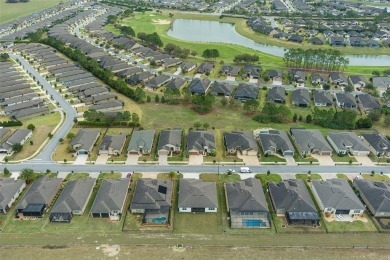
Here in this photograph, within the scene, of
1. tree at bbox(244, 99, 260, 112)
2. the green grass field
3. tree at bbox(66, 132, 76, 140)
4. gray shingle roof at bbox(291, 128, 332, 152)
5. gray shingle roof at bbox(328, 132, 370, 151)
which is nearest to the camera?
gray shingle roof at bbox(291, 128, 332, 152)

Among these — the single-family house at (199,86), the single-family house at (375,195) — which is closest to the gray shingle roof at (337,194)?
the single-family house at (375,195)

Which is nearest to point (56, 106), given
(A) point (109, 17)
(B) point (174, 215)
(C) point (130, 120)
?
(C) point (130, 120)

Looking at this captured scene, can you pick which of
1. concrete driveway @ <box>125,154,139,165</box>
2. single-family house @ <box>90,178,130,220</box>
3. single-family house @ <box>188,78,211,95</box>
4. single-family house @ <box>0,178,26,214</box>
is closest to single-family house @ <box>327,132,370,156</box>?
single-family house @ <box>188,78,211,95</box>

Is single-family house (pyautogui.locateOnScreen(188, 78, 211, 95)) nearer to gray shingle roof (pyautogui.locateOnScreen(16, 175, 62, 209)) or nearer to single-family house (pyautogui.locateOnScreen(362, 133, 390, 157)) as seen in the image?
single-family house (pyautogui.locateOnScreen(362, 133, 390, 157))

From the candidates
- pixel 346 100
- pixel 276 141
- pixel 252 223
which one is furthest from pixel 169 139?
pixel 346 100

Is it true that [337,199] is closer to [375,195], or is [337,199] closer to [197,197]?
[375,195]
